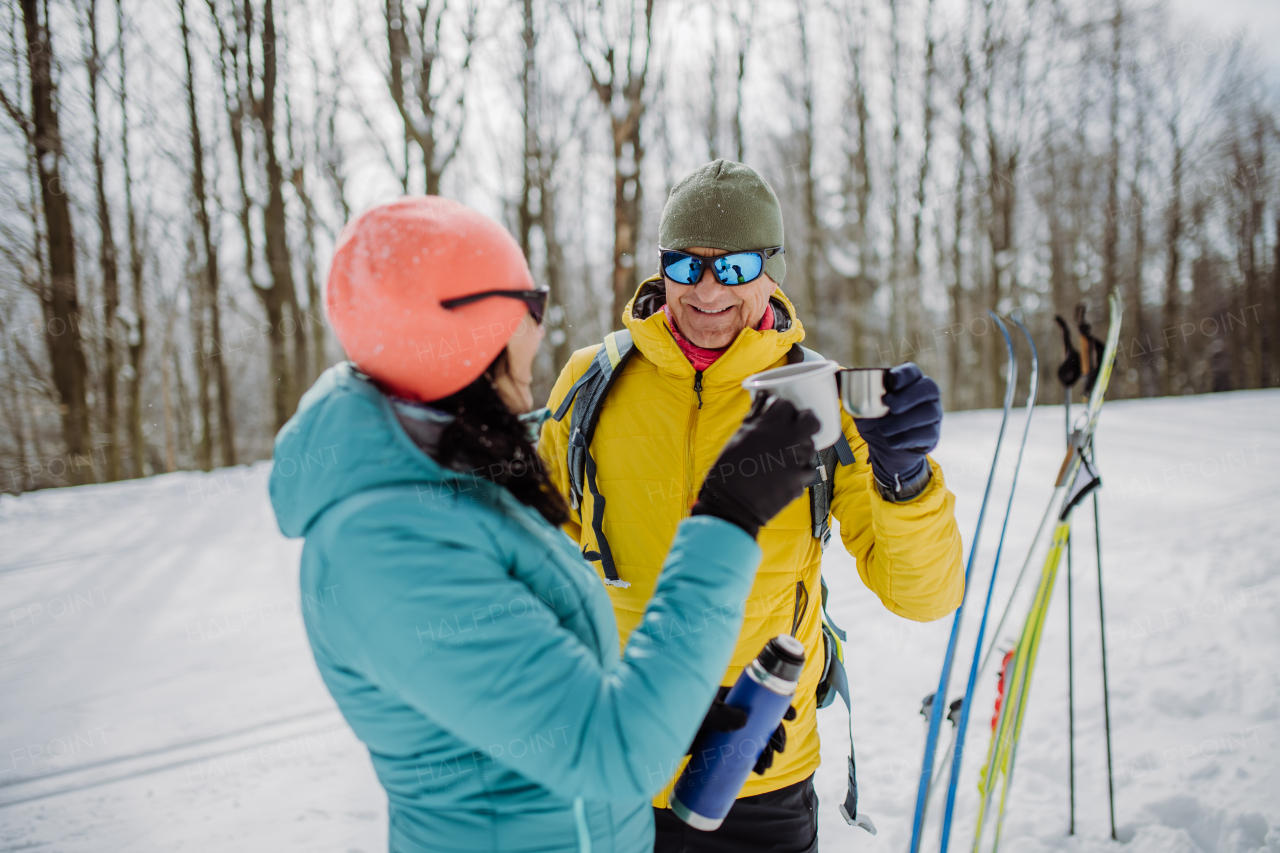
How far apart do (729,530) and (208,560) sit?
6183 millimetres

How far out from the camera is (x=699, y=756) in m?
1.18

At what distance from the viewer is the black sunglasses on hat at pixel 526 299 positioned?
2.95 ft

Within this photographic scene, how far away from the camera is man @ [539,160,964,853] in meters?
1.54

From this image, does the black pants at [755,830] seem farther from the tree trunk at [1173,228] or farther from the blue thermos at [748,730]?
the tree trunk at [1173,228]

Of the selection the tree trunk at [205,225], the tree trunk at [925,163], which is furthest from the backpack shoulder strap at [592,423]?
the tree trunk at [925,163]

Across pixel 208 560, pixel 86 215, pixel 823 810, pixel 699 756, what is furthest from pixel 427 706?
pixel 86 215

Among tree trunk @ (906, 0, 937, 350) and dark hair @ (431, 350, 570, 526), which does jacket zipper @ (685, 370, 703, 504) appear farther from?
tree trunk @ (906, 0, 937, 350)

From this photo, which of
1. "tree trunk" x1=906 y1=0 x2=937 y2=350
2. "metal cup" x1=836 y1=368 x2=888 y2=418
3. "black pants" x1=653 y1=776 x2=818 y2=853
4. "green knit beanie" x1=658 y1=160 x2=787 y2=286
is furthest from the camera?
"tree trunk" x1=906 y1=0 x2=937 y2=350

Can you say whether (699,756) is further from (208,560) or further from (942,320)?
(942,320)

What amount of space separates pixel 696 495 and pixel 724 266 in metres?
0.58

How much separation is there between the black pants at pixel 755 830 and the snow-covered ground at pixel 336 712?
132cm

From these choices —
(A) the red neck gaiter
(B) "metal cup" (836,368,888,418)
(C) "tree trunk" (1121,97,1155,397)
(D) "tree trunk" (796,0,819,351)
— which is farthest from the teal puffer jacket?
(C) "tree trunk" (1121,97,1155,397)

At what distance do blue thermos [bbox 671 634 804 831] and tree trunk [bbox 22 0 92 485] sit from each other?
12.9 meters

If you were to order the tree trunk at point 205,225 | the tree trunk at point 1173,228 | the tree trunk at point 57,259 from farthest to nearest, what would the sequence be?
the tree trunk at point 1173,228 < the tree trunk at point 205,225 < the tree trunk at point 57,259
